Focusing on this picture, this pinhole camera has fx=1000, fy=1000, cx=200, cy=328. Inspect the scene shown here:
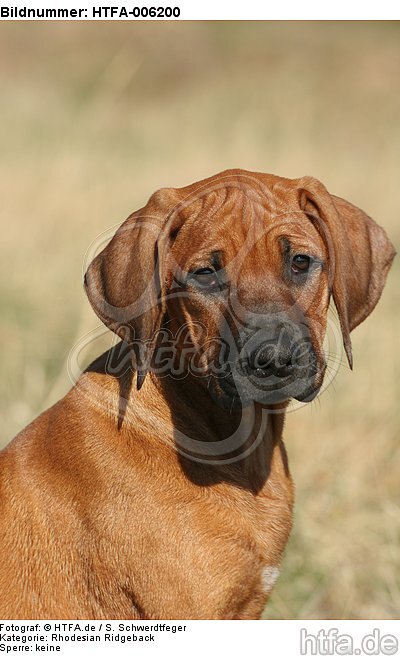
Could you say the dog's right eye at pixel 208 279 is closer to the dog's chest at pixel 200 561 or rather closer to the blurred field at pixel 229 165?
the dog's chest at pixel 200 561

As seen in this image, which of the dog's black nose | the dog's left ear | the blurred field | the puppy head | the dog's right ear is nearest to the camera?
the dog's black nose

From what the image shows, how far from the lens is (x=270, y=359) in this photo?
4266 mm

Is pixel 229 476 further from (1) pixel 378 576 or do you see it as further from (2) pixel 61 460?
(1) pixel 378 576

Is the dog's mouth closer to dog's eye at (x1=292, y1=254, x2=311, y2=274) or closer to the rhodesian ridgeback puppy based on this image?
the rhodesian ridgeback puppy

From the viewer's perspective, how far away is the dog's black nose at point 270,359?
14.0 feet

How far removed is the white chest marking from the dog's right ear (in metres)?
1.07

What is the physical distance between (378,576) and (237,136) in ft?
33.8

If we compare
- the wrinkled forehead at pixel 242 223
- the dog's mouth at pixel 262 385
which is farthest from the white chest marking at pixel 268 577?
the wrinkled forehead at pixel 242 223

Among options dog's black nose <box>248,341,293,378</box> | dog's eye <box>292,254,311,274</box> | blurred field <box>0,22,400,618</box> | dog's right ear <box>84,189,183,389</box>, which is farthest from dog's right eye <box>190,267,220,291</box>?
blurred field <box>0,22,400,618</box>

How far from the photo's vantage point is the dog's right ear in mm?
4605

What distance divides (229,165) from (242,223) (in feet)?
31.8

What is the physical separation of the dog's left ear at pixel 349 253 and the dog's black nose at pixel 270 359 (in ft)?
1.92

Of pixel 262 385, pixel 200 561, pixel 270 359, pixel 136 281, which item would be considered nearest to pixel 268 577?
pixel 200 561

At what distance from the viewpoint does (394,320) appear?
1030cm
